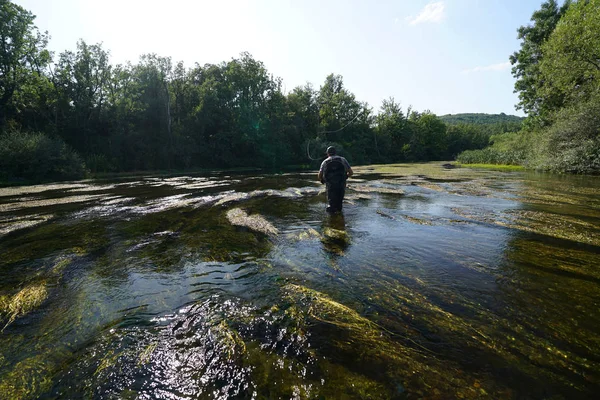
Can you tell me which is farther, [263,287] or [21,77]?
[21,77]

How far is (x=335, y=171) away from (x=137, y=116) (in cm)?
5201

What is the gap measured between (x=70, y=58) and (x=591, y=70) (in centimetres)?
6932

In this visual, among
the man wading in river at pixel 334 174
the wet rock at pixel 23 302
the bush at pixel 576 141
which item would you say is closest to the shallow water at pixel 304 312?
the wet rock at pixel 23 302

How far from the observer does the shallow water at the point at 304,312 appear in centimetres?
282

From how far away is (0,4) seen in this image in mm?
35812

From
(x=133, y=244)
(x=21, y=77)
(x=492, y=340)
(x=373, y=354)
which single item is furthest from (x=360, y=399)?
(x=21, y=77)

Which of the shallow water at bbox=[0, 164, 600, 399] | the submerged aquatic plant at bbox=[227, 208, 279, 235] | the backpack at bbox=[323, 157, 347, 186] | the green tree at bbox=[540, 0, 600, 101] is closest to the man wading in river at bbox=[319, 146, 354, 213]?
the backpack at bbox=[323, 157, 347, 186]

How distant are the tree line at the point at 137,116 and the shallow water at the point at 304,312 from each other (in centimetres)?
3032

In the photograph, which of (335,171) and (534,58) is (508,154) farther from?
(335,171)

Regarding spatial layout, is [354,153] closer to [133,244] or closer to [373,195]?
[373,195]

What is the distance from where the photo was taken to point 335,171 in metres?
10.6

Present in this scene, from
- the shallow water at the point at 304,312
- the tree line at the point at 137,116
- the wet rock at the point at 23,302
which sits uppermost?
the tree line at the point at 137,116

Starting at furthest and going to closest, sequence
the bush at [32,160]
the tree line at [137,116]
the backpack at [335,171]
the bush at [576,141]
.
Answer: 1. the tree line at [137,116]
2. the bush at [32,160]
3. the bush at [576,141]
4. the backpack at [335,171]

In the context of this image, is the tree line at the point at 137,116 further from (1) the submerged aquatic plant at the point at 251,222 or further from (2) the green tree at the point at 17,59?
(1) the submerged aquatic plant at the point at 251,222
